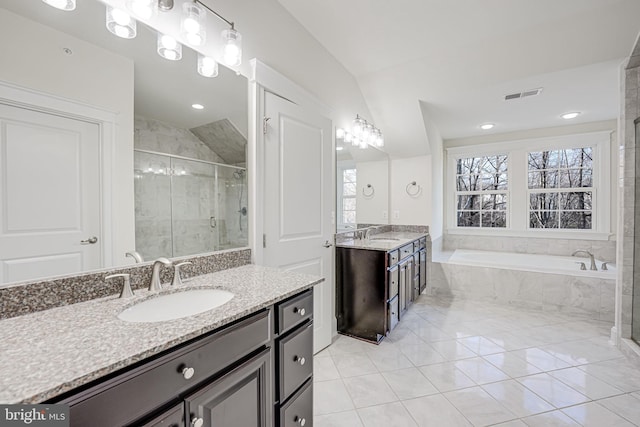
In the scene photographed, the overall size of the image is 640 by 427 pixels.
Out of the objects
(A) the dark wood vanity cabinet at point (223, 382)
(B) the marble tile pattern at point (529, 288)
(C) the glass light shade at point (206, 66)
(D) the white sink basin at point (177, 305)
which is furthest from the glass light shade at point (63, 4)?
(B) the marble tile pattern at point (529, 288)

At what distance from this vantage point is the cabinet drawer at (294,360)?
1101 millimetres

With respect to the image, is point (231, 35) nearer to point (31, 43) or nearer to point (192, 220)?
point (31, 43)

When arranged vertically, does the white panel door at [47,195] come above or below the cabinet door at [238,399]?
above

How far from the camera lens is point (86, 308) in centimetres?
92

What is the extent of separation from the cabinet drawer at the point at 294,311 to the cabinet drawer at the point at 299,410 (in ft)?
1.06

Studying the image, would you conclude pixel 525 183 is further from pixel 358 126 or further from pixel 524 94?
pixel 358 126

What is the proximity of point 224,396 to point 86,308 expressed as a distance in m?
0.57

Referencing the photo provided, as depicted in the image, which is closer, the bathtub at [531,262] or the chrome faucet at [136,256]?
the chrome faucet at [136,256]

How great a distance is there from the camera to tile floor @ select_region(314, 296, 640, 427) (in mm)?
1534

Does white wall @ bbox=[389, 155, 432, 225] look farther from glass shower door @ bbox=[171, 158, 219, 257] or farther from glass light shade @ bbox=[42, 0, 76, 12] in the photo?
glass light shade @ bbox=[42, 0, 76, 12]

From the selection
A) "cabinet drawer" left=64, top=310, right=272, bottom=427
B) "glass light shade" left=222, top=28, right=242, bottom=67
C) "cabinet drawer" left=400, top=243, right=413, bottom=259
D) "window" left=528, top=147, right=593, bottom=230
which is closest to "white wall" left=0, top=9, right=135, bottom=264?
"glass light shade" left=222, top=28, right=242, bottom=67

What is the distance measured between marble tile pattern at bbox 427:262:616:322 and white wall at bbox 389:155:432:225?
71cm

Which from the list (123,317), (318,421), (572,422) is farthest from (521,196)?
(123,317)

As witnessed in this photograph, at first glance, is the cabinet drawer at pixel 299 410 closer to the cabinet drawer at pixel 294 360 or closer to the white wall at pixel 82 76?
the cabinet drawer at pixel 294 360
